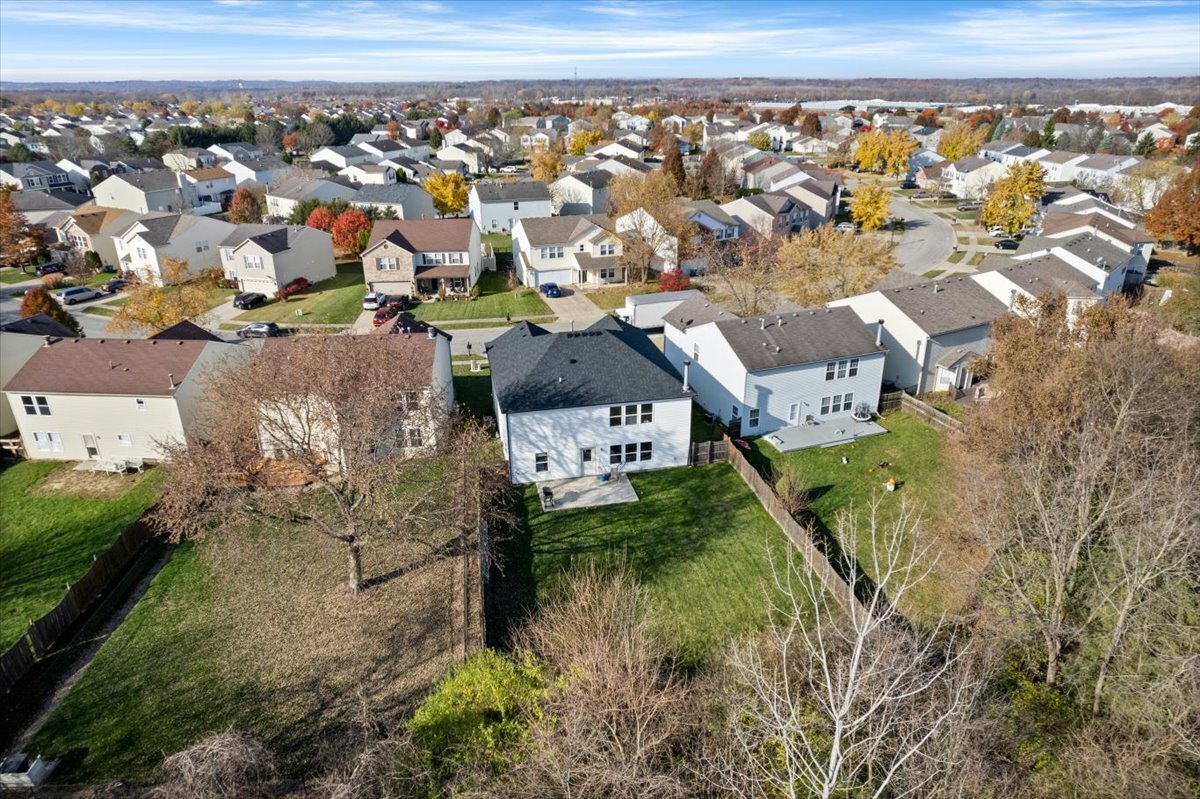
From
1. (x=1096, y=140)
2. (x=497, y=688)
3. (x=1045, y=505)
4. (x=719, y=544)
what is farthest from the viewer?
(x=1096, y=140)

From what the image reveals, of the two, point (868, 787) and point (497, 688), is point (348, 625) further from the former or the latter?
point (868, 787)

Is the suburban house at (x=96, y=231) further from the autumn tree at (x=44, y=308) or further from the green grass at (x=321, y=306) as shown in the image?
the autumn tree at (x=44, y=308)

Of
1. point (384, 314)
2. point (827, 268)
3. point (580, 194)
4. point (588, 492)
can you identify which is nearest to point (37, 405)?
point (384, 314)

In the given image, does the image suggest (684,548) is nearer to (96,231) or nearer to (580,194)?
(96,231)

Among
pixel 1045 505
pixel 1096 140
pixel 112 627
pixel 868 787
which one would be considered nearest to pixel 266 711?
pixel 112 627

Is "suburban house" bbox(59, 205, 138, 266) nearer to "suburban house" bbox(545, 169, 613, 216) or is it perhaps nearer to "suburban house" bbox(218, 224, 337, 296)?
"suburban house" bbox(218, 224, 337, 296)

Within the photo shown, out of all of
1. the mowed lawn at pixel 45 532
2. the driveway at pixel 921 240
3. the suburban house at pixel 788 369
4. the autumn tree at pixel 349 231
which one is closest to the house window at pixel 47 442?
the mowed lawn at pixel 45 532

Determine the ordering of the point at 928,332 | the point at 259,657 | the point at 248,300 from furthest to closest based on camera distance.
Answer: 1. the point at 248,300
2. the point at 928,332
3. the point at 259,657
